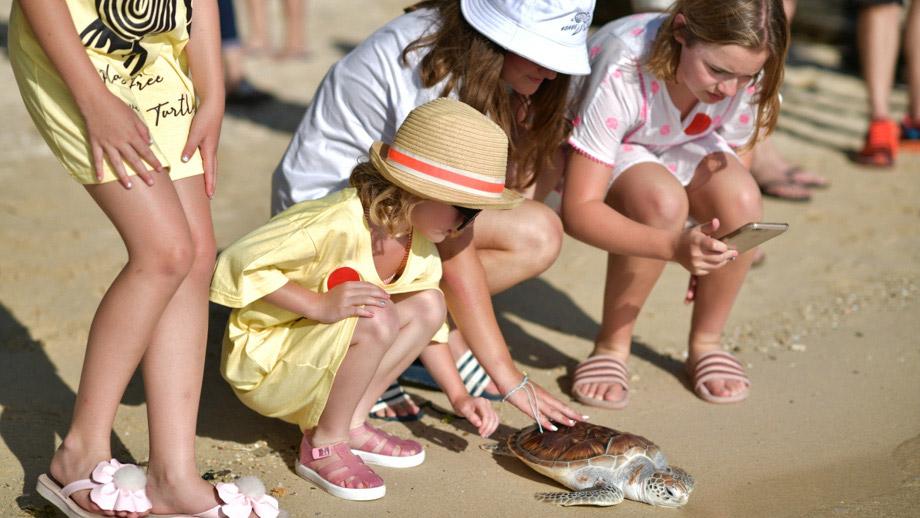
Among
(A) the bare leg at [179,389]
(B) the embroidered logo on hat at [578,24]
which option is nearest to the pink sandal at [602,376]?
(B) the embroidered logo on hat at [578,24]

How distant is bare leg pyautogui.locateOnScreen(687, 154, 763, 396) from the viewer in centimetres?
277

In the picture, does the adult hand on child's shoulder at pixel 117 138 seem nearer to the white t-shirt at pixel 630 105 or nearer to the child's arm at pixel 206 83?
the child's arm at pixel 206 83

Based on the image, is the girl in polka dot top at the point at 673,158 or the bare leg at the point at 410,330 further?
the girl in polka dot top at the point at 673,158

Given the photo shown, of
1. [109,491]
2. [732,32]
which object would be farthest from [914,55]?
[109,491]

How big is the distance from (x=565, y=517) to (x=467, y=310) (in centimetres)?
56

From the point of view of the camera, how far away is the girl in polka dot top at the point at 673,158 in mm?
2514

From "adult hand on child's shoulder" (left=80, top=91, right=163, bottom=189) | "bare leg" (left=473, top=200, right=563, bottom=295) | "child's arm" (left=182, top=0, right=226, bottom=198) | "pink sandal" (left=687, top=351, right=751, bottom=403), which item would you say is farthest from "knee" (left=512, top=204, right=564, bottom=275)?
"adult hand on child's shoulder" (left=80, top=91, right=163, bottom=189)

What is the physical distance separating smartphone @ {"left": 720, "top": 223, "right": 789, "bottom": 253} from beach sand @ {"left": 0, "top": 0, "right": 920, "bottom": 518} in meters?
0.51

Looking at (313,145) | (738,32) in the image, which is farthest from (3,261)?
(738,32)

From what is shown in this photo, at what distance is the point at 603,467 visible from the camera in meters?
2.27

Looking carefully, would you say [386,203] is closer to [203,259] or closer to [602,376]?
[203,259]

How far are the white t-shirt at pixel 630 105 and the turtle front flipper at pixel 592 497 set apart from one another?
0.87 m

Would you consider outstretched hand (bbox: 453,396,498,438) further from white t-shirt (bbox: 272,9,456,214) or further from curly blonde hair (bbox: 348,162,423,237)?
white t-shirt (bbox: 272,9,456,214)

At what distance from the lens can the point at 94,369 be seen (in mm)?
1973
